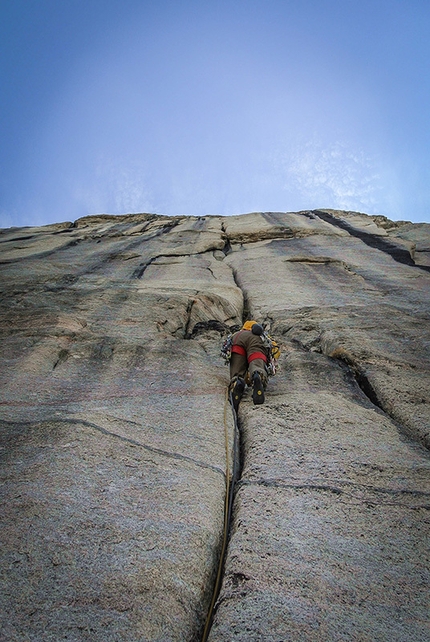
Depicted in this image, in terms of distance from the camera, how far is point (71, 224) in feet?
88.7

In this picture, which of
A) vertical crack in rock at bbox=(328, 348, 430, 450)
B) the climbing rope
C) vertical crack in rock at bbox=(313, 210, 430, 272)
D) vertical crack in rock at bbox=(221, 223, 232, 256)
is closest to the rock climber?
the climbing rope

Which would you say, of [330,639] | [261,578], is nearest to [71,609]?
[261,578]

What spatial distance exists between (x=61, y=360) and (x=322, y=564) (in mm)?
5072

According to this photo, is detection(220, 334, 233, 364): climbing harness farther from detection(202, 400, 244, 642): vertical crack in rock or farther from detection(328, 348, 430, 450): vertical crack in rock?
detection(328, 348, 430, 450): vertical crack in rock

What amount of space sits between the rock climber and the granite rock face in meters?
0.30

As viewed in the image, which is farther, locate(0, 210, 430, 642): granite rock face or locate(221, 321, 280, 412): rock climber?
locate(221, 321, 280, 412): rock climber

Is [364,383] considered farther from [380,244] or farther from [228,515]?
[380,244]

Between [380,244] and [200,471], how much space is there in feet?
46.7

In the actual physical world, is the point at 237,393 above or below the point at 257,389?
below

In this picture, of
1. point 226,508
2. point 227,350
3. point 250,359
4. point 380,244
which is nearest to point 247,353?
point 250,359

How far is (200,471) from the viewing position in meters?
3.82

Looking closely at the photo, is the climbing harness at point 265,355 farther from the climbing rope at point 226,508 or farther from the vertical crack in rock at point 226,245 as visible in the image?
the vertical crack in rock at point 226,245

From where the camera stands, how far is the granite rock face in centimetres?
240

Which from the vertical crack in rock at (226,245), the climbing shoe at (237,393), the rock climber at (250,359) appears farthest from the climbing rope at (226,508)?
the vertical crack in rock at (226,245)
